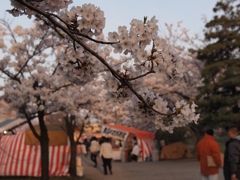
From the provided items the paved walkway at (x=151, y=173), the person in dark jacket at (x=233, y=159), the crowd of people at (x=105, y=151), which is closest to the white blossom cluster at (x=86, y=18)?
the person in dark jacket at (x=233, y=159)

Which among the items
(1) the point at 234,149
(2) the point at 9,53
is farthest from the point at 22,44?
(1) the point at 234,149

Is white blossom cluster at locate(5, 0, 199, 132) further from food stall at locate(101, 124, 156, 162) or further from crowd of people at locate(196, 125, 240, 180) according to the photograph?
food stall at locate(101, 124, 156, 162)

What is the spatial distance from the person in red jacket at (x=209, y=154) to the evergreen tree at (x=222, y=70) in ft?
38.5

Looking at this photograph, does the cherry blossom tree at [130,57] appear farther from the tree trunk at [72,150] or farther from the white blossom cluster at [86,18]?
the tree trunk at [72,150]

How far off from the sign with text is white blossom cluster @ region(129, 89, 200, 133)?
20.1 m

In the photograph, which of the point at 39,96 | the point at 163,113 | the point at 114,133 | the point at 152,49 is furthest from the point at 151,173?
the point at 152,49

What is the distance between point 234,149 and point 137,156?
18348 millimetres

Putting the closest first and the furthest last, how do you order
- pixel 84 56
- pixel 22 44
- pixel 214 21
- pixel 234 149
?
pixel 84 56
pixel 234 149
pixel 22 44
pixel 214 21

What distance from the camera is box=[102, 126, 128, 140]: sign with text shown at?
23578mm

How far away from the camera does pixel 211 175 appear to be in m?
7.32

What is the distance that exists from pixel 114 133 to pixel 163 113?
67.5 ft

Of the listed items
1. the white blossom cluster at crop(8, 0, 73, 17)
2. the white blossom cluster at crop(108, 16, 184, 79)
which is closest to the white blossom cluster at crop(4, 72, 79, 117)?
the white blossom cluster at crop(8, 0, 73, 17)

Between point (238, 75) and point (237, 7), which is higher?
point (237, 7)

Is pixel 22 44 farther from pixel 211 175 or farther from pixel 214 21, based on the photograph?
pixel 214 21
